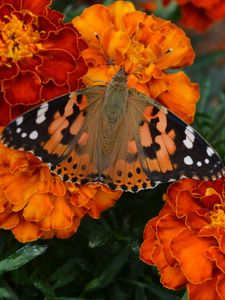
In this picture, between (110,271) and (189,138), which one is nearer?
(189,138)

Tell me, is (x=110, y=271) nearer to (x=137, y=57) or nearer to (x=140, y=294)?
(x=140, y=294)

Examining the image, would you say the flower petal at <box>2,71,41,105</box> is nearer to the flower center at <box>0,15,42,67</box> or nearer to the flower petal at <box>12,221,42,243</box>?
the flower center at <box>0,15,42,67</box>

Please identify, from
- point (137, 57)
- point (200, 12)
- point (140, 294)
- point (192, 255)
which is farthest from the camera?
point (200, 12)

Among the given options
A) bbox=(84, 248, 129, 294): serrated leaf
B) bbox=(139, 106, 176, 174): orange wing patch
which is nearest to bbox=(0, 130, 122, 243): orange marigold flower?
bbox=(139, 106, 176, 174): orange wing patch

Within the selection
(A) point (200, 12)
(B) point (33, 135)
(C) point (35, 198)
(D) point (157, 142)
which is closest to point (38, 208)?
(C) point (35, 198)

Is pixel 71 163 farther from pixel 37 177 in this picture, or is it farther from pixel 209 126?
pixel 209 126

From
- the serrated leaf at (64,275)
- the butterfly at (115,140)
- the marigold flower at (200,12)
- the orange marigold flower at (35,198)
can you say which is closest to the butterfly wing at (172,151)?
the butterfly at (115,140)

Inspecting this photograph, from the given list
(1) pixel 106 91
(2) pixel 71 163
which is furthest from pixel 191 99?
(2) pixel 71 163
